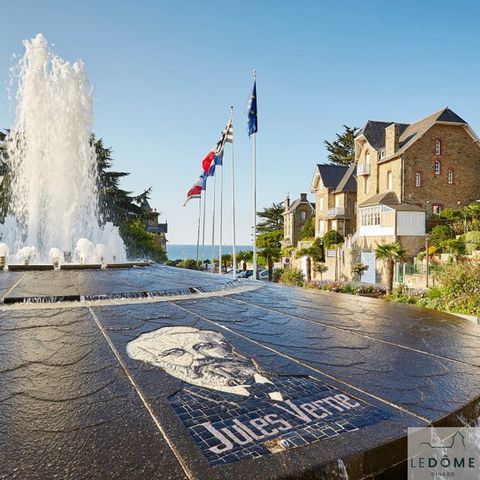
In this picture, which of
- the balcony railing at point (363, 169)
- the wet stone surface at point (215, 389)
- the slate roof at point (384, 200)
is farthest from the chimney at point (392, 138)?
the wet stone surface at point (215, 389)

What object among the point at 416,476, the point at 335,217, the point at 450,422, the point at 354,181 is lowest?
the point at 416,476

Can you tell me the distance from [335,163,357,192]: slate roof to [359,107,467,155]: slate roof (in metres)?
4.81

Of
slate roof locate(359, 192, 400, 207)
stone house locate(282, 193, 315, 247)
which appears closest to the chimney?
slate roof locate(359, 192, 400, 207)

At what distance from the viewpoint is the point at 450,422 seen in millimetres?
2883

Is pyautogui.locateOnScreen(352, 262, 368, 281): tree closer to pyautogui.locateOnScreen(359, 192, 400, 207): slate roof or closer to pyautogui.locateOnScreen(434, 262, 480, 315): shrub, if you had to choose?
pyautogui.locateOnScreen(359, 192, 400, 207): slate roof

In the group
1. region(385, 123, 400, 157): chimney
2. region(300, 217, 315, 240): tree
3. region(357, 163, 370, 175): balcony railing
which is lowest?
region(300, 217, 315, 240): tree

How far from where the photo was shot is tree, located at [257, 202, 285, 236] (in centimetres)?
7369

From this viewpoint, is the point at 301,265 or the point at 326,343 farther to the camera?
the point at 301,265

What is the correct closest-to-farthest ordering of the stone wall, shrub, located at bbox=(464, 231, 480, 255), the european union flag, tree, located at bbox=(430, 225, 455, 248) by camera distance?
the european union flag, shrub, located at bbox=(464, 231, 480, 255), tree, located at bbox=(430, 225, 455, 248), the stone wall

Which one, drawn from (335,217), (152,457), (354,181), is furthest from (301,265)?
(152,457)

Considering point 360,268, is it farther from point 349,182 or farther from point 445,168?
point 349,182

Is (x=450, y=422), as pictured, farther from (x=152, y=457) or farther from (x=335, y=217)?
(x=335, y=217)

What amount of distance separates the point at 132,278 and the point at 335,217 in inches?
1472

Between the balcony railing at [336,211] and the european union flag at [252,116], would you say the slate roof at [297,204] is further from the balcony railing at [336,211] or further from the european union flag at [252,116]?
the european union flag at [252,116]
